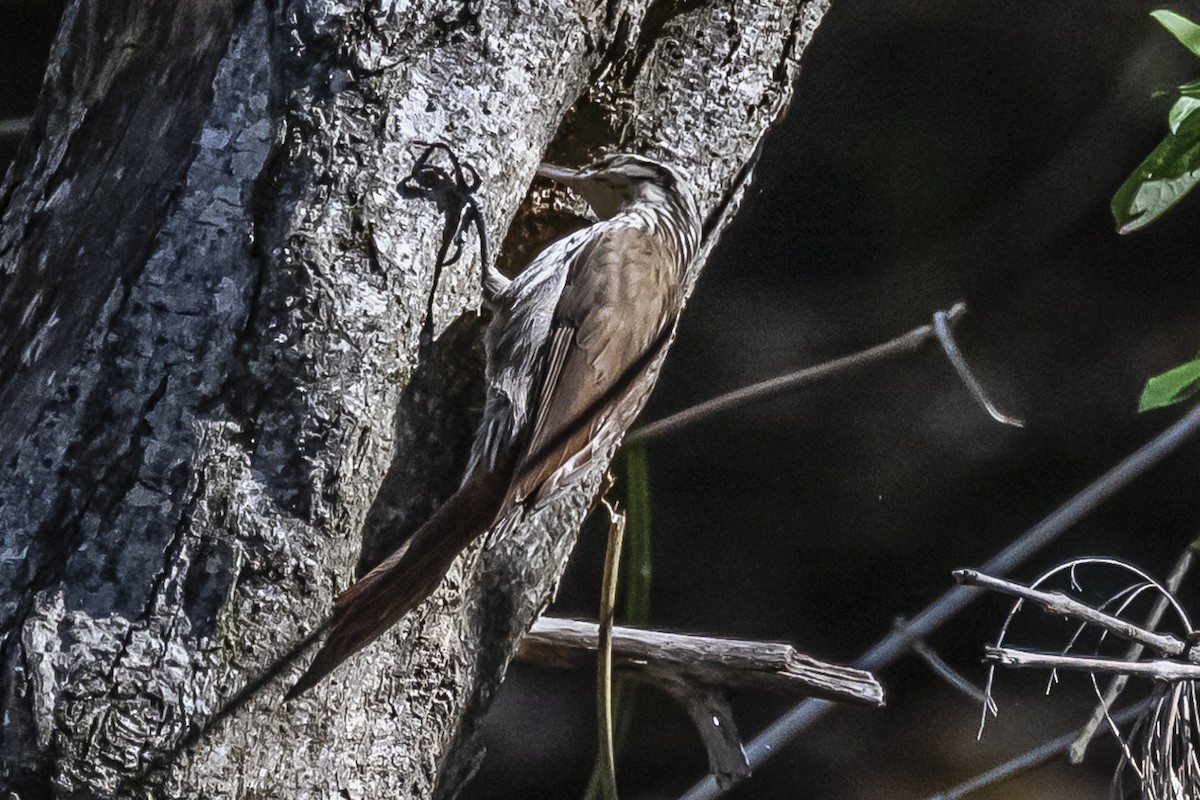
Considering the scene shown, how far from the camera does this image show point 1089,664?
1.08 meters

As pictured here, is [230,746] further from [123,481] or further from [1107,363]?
[1107,363]

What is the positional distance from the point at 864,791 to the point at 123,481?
4.66 feet

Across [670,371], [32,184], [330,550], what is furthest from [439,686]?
[670,371]

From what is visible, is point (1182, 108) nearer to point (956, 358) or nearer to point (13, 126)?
point (956, 358)

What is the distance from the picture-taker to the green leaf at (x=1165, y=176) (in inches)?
50.9

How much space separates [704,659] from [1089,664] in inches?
16.4

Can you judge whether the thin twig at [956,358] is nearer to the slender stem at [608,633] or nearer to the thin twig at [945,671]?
the thin twig at [945,671]

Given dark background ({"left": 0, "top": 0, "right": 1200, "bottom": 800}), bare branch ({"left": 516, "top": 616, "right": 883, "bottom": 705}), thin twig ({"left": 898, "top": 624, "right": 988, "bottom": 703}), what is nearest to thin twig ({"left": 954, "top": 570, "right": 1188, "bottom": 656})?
bare branch ({"left": 516, "top": 616, "right": 883, "bottom": 705})

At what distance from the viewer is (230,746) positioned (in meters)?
0.89

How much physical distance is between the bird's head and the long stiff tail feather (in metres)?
0.38

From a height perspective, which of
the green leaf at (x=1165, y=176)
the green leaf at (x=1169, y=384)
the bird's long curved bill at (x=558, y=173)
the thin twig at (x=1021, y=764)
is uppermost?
the bird's long curved bill at (x=558, y=173)

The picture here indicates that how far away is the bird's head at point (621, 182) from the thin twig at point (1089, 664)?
0.57m

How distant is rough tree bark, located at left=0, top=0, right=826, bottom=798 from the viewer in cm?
85

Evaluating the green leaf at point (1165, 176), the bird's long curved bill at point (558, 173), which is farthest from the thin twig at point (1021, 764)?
the bird's long curved bill at point (558, 173)
